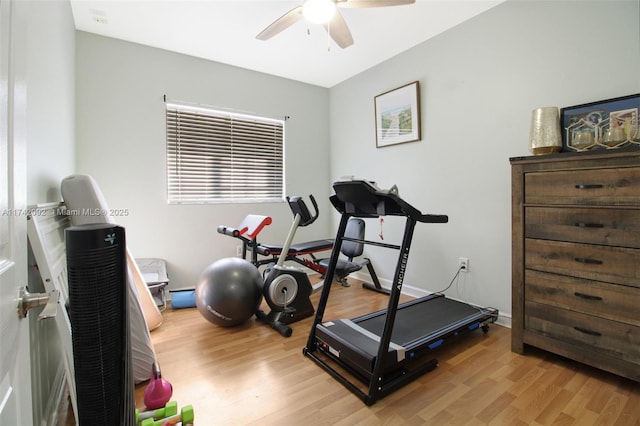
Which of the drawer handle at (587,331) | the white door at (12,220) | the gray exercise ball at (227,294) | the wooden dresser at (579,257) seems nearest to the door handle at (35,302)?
the white door at (12,220)

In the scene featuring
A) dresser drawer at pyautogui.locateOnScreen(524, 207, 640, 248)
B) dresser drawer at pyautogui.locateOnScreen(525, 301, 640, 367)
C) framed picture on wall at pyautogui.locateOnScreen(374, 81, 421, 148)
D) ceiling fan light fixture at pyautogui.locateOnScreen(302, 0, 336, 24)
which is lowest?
dresser drawer at pyautogui.locateOnScreen(525, 301, 640, 367)

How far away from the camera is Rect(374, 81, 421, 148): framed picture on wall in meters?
3.19

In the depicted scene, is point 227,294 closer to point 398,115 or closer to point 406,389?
point 406,389

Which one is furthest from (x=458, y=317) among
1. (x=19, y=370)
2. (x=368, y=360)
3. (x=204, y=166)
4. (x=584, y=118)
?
(x=204, y=166)

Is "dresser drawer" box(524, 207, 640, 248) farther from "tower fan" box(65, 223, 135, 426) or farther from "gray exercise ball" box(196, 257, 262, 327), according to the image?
"tower fan" box(65, 223, 135, 426)

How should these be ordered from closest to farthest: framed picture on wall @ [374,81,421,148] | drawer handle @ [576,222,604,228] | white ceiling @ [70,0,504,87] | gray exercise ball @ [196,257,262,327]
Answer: drawer handle @ [576,222,604,228] → gray exercise ball @ [196,257,262,327] → white ceiling @ [70,0,504,87] → framed picture on wall @ [374,81,421,148]

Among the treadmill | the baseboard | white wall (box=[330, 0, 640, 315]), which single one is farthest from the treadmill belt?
white wall (box=[330, 0, 640, 315])

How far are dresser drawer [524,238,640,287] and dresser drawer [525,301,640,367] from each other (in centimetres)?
25

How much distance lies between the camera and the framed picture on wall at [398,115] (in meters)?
3.19

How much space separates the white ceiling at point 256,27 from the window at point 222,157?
669 millimetres

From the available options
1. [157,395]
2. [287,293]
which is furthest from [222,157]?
[157,395]

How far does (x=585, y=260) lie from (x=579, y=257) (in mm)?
31

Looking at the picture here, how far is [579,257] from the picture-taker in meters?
1.80

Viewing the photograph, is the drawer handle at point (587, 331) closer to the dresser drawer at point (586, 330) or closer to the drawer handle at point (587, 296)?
the dresser drawer at point (586, 330)
